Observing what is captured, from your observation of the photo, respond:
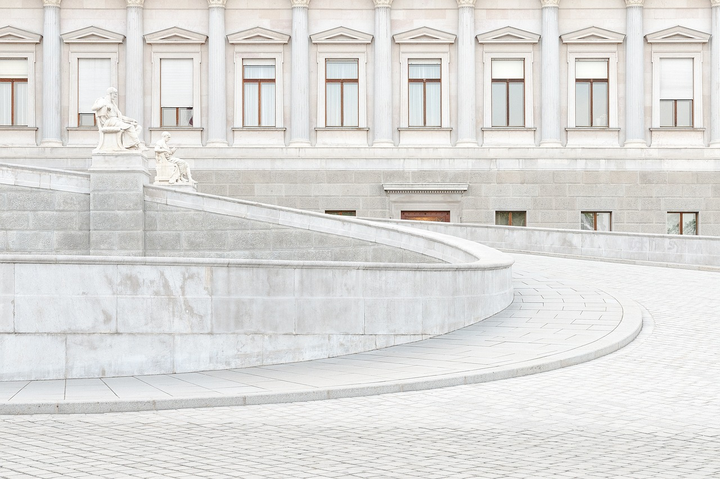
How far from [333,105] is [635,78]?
41.3 ft

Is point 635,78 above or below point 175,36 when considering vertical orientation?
below

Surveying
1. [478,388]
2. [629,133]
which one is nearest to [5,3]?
[629,133]

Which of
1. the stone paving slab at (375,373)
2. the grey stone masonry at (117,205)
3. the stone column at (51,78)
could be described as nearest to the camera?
the stone paving slab at (375,373)

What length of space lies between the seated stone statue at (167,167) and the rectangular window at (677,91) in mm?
20255

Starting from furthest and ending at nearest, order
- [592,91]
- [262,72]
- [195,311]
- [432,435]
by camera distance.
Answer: [592,91]
[262,72]
[195,311]
[432,435]

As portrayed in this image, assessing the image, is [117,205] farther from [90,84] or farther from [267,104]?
[90,84]

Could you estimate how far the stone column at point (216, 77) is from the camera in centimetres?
4081

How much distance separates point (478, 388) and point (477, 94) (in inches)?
1219

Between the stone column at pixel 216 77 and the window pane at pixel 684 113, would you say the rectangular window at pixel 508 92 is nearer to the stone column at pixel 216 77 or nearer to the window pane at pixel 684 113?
the window pane at pixel 684 113

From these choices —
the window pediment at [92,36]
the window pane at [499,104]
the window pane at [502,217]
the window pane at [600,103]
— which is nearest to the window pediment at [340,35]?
the window pane at [499,104]

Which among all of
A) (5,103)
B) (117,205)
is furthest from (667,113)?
(5,103)

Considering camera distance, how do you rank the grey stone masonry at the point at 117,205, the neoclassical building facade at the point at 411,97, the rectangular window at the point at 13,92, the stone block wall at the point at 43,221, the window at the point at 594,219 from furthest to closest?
the rectangular window at the point at 13,92
the window at the point at 594,219
the neoclassical building facade at the point at 411,97
the grey stone masonry at the point at 117,205
the stone block wall at the point at 43,221

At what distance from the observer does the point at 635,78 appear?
135 feet

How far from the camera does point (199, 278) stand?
1320cm
